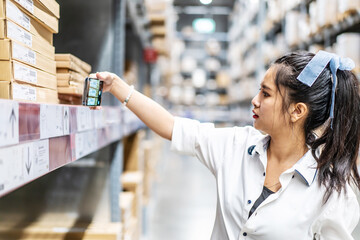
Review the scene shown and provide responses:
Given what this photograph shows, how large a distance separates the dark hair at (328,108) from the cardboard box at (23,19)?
83cm

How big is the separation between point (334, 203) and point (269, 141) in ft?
1.20

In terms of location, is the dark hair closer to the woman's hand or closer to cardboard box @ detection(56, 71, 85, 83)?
the woman's hand

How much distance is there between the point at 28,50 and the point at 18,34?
0.17 ft

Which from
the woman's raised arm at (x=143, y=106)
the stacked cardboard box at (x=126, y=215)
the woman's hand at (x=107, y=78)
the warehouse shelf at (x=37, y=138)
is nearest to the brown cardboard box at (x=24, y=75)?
the warehouse shelf at (x=37, y=138)

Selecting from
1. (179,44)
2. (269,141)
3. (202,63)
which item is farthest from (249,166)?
(202,63)

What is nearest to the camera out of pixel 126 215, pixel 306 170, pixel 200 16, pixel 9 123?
pixel 9 123

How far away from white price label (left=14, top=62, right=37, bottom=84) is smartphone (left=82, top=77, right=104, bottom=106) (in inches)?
9.8

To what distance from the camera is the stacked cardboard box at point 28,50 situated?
0.81 metres

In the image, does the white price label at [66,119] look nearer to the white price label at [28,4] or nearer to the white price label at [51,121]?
the white price label at [51,121]

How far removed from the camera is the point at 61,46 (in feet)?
6.06

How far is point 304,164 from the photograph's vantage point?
1.42 metres

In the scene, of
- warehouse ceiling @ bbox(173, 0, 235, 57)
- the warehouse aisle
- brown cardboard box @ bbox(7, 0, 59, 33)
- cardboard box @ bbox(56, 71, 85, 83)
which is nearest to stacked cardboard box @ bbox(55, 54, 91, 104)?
cardboard box @ bbox(56, 71, 85, 83)

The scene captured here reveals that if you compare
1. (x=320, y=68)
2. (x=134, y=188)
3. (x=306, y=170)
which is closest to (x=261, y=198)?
(x=306, y=170)

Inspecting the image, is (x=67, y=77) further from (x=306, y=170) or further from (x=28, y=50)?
(x=306, y=170)
